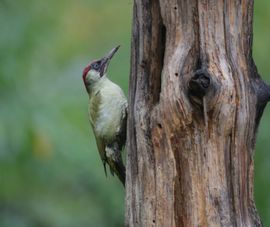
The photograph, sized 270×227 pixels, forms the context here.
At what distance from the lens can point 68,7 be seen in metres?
12.1

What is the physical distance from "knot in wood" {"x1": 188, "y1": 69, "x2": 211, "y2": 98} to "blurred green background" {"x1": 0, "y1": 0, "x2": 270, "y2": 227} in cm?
431

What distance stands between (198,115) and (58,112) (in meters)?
4.62

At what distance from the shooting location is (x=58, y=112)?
34.5 feet

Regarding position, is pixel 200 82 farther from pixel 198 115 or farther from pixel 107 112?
pixel 107 112

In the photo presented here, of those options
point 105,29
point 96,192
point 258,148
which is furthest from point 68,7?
point 258,148

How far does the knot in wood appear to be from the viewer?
19.5ft

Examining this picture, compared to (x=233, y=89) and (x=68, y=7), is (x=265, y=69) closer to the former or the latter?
(x=68, y=7)

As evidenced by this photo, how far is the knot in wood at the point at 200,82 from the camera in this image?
594cm

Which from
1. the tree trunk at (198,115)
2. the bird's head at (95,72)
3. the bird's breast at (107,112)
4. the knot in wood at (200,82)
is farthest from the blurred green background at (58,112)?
the knot in wood at (200,82)

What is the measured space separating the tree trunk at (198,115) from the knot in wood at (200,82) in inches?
0.4

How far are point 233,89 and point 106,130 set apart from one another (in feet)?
5.03

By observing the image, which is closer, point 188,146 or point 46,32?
point 188,146

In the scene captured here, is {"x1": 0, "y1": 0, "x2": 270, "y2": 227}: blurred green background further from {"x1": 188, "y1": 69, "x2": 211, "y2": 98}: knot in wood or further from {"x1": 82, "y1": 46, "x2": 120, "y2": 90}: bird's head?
{"x1": 188, "y1": 69, "x2": 211, "y2": 98}: knot in wood

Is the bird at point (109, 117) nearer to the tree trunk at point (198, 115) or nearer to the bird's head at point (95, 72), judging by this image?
the bird's head at point (95, 72)
